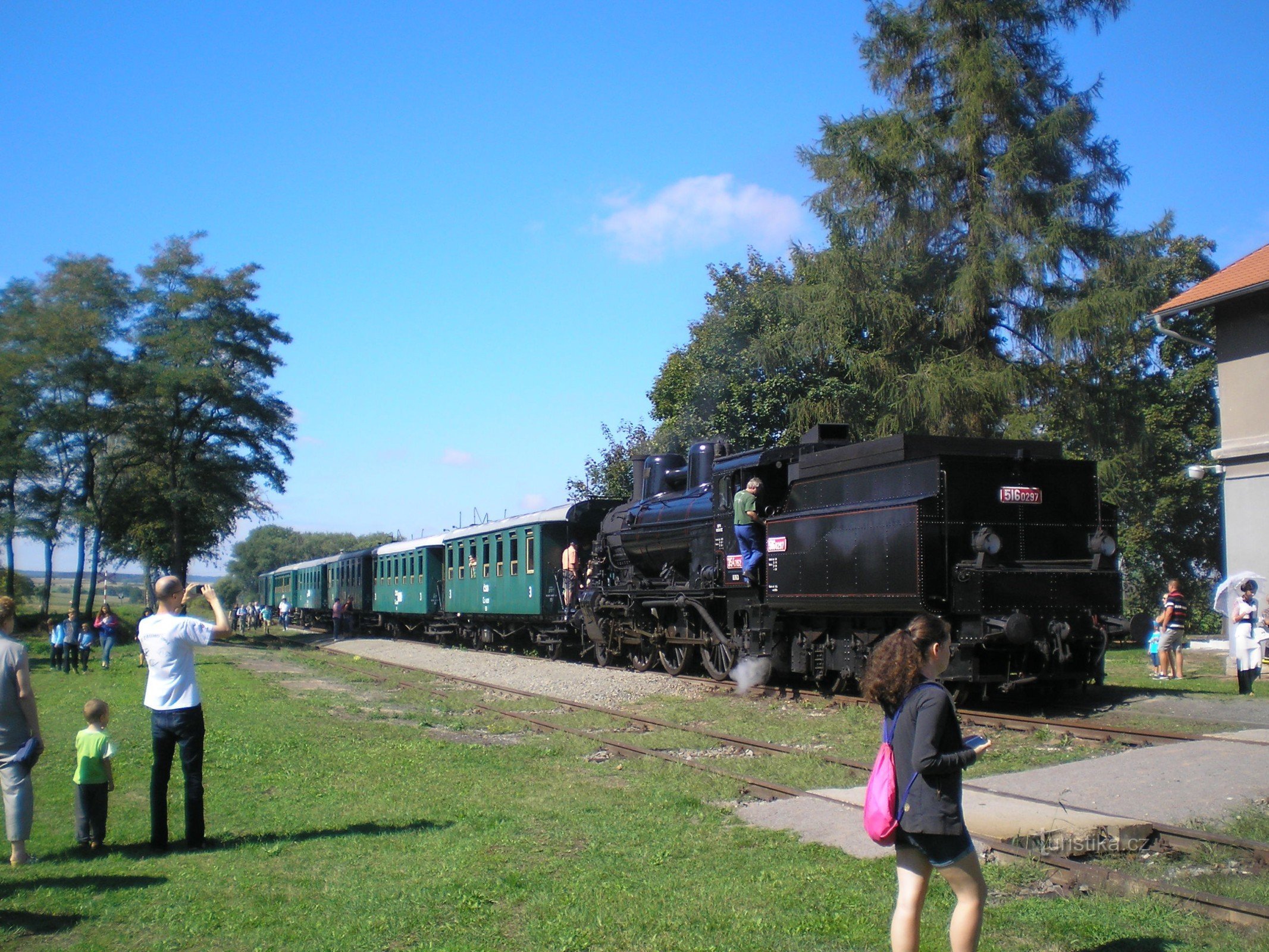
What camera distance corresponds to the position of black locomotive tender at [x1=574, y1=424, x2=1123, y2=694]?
10.8 m

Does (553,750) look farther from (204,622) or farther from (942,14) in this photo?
(942,14)

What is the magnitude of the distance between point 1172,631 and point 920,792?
42.2 ft

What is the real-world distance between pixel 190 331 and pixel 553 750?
30.0m

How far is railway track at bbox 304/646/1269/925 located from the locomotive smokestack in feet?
18.6

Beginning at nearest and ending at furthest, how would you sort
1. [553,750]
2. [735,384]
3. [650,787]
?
1. [650,787]
2. [553,750]
3. [735,384]

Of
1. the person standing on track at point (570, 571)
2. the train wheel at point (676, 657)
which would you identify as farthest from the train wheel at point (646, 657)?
the person standing on track at point (570, 571)

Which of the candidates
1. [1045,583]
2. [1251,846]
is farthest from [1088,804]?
[1045,583]

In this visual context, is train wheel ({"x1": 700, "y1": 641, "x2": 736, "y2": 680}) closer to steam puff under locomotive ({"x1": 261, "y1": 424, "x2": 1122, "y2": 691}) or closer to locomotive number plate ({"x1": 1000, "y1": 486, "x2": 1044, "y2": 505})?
steam puff under locomotive ({"x1": 261, "y1": 424, "x2": 1122, "y2": 691})

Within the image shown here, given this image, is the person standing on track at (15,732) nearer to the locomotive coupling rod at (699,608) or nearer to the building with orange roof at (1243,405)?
the locomotive coupling rod at (699,608)

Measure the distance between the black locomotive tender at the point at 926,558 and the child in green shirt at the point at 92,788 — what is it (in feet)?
25.0

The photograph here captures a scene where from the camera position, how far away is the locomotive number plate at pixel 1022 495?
1117cm

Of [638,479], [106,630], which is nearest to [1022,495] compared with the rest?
[638,479]

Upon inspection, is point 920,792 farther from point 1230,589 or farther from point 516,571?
point 516,571

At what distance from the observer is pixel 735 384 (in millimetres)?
28016
